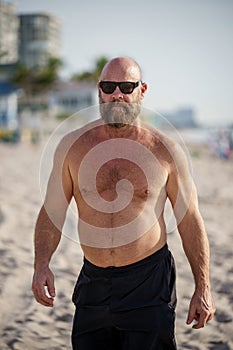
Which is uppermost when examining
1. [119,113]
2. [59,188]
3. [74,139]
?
[119,113]

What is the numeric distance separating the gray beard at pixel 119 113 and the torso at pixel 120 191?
3.2 inches

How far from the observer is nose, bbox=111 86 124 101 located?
7.61 feet

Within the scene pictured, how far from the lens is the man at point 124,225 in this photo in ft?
7.61

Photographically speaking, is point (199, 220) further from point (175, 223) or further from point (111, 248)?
point (111, 248)

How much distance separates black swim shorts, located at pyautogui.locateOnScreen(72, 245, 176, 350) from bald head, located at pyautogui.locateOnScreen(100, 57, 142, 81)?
849mm

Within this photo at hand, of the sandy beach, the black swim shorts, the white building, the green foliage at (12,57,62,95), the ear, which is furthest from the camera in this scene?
the white building

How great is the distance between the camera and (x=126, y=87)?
2336mm

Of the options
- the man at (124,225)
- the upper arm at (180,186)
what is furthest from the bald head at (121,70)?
the upper arm at (180,186)

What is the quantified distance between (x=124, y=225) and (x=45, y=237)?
0.40 meters

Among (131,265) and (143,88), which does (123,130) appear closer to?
(143,88)

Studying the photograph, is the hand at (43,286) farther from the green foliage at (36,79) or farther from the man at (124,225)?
the green foliage at (36,79)

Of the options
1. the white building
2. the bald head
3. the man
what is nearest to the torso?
the man

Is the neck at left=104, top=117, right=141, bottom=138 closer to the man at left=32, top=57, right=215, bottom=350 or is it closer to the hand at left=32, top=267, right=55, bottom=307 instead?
the man at left=32, top=57, right=215, bottom=350

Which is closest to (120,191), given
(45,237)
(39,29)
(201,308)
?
(45,237)
